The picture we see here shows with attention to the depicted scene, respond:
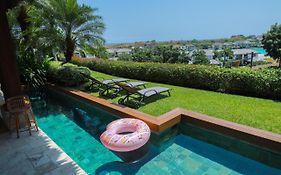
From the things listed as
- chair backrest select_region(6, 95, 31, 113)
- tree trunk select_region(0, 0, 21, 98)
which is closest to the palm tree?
tree trunk select_region(0, 0, 21, 98)

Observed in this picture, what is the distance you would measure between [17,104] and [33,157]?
1.67 metres

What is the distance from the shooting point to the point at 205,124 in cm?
525

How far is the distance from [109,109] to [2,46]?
340cm

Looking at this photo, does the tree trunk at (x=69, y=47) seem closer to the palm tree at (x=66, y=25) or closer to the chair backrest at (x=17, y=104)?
the palm tree at (x=66, y=25)

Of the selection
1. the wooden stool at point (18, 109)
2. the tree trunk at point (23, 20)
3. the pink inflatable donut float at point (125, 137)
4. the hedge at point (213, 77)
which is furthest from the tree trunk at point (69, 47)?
the pink inflatable donut float at point (125, 137)

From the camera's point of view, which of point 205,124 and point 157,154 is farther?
point 205,124

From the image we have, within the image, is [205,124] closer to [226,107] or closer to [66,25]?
[226,107]

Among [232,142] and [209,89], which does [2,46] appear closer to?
[232,142]

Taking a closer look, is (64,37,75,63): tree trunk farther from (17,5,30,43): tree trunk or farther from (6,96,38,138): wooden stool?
(6,96,38,138): wooden stool

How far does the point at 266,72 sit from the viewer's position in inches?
286

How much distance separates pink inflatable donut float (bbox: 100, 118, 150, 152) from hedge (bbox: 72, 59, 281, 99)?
4689 mm

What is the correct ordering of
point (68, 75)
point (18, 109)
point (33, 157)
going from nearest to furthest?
1. point (33, 157)
2. point (18, 109)
3. point (68, 75)

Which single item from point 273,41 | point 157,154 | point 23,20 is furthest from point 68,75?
point 273,41

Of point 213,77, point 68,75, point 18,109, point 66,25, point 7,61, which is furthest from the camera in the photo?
point 66,25
